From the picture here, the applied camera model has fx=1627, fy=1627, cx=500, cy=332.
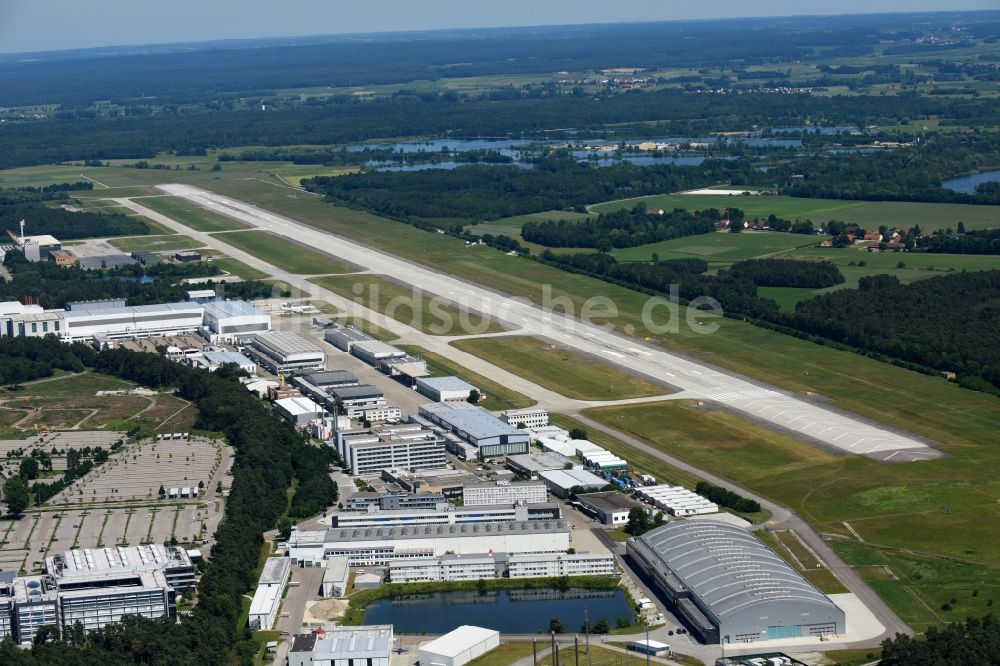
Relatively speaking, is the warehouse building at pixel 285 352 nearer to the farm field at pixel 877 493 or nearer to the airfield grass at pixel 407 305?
the airfield grass at pixel 407 305

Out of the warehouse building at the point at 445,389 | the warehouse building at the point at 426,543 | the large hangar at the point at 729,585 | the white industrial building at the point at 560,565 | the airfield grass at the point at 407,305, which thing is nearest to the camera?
the large hangar at the point at 729,585

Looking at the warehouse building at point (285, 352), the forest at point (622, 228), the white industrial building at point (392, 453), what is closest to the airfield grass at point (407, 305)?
the warehouse building at point (285, 352)

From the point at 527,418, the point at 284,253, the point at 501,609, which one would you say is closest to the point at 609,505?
the point at 501,609

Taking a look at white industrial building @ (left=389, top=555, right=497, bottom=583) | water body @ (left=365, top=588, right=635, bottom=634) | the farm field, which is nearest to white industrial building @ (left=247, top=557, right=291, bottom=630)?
water body @ (left=365, top=588, right=635, bottom=634)

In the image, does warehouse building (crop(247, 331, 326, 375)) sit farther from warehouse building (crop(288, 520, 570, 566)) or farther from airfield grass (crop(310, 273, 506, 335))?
warehouse building (crop(288, 520, 570, 566))

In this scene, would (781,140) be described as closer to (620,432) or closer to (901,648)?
(620,432)

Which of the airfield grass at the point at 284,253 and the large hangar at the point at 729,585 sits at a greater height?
the large hangar at the point at 729,585
